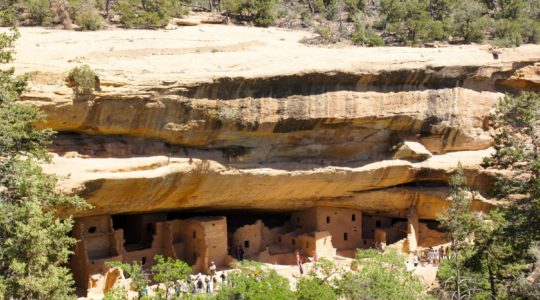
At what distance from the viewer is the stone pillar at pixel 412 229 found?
20188mm

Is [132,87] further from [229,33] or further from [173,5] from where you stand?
[173,5]

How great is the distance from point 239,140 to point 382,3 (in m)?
16.2

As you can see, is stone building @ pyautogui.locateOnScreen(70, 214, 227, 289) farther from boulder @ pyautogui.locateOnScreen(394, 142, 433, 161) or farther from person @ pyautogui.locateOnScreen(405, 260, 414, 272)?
boulder @ pyautogui.locateOnScreen(394, 142, 433, 161)

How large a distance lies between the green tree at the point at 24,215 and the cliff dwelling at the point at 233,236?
4.99m

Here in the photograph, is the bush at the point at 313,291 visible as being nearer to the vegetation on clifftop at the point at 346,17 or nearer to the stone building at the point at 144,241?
the stone building at the point at 144,241

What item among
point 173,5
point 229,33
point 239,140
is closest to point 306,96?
point 239,140

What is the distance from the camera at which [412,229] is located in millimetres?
20406

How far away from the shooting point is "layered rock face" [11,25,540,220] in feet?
48.1

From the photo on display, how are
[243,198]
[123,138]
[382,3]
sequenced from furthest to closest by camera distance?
[382,3] < [243,198] < [123,138]

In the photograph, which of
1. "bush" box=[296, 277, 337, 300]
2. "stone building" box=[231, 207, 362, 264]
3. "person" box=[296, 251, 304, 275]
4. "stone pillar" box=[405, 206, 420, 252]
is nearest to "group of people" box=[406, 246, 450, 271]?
"stone pillar" box=[405, 206, 420, 252]

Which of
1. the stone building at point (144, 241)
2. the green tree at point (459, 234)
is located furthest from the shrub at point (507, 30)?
the stone building at point (144, 241)

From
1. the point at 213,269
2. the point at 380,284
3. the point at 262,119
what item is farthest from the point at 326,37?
the point at 380,284

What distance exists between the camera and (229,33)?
859 inches

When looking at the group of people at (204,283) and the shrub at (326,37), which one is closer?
the group of people at (204,283)
